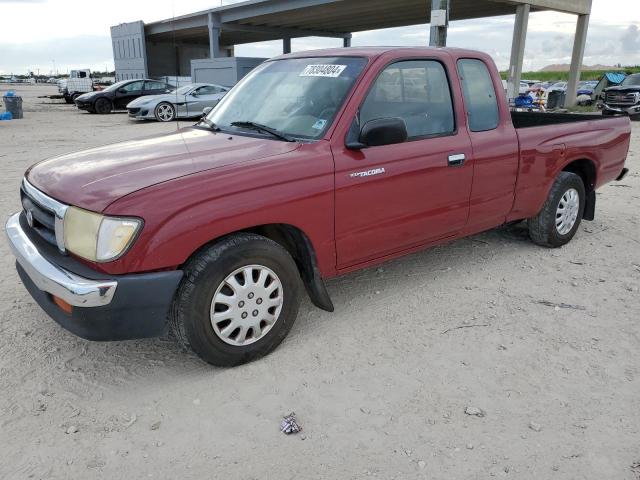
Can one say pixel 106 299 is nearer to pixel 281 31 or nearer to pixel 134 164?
pixel 134 164

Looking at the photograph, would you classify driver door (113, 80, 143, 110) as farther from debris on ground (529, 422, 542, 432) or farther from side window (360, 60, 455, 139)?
debris on ground (529, 422, 542, 432)

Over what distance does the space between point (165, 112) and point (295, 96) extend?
1625 cm

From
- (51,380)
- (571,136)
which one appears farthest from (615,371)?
(51,380)

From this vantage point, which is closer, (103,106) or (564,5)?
(103,106)

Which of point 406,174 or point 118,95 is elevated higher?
point 406,174

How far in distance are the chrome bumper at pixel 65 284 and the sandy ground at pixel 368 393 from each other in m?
0.61

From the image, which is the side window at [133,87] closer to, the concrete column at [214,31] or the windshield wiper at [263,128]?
the concrete column at [214,31]

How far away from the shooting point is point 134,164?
3090mm

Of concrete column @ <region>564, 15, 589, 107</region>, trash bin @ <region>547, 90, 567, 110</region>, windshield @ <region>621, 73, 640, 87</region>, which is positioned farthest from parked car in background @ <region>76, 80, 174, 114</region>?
concrete column @ <region>564, 15, 589, 107</region>

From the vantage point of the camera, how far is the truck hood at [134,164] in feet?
9.18

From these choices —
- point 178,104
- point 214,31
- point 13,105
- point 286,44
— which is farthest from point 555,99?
point 13,105

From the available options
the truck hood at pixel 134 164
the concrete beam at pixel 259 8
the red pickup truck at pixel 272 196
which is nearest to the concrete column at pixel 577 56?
the concrete beam at pixel 259 8

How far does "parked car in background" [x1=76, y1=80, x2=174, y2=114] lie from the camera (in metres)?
22.5

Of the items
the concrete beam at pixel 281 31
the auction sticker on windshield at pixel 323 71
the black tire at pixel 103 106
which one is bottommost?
the black tire at pixel 103 106
